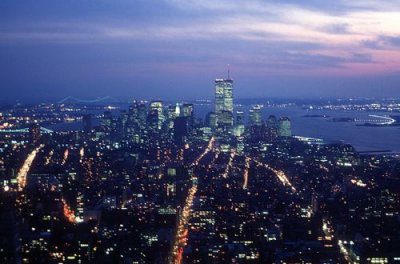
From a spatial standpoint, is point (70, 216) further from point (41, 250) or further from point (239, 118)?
point (239, 118)

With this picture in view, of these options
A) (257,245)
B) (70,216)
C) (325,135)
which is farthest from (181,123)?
(257,245)

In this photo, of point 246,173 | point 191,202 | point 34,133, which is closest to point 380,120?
point 34,133

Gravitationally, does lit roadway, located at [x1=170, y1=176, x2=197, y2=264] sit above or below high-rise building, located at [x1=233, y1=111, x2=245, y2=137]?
above

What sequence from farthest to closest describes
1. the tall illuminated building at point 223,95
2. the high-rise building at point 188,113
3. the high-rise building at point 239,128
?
the tall illuminated building at point 223,95
the high-rise building at point 188,113
the high-rise building at point 239,128

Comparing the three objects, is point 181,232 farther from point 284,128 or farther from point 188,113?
point 188,113

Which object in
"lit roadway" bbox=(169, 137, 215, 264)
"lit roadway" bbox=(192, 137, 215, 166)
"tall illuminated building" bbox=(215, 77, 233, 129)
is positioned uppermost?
"tall illuminated building" bbox=(215, 77, 233, 129)

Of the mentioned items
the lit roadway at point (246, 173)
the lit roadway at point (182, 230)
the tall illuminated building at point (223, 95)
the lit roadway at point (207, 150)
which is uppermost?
the tall illuminated building at point (223, 95)

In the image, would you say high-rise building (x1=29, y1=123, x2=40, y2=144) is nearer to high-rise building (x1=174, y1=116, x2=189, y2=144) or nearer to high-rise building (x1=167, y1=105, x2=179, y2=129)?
high-rise building (x1=174, y1=116, x2=189, y2=144)

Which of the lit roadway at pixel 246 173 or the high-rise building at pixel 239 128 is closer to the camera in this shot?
the lit roadway at pixel 246 173

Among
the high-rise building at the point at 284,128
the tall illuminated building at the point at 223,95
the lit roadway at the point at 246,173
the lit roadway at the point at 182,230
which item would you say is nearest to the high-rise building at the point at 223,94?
the tall illuminated building at the point at 223,95

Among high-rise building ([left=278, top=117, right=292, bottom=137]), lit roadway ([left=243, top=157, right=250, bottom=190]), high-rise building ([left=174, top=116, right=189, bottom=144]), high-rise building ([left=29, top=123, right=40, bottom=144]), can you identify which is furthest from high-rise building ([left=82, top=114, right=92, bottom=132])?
lit roadway ([left=243, top=157, right=250, bottom=190])

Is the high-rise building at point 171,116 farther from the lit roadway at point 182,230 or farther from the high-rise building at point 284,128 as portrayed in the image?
the lit roadway at point 182,230
